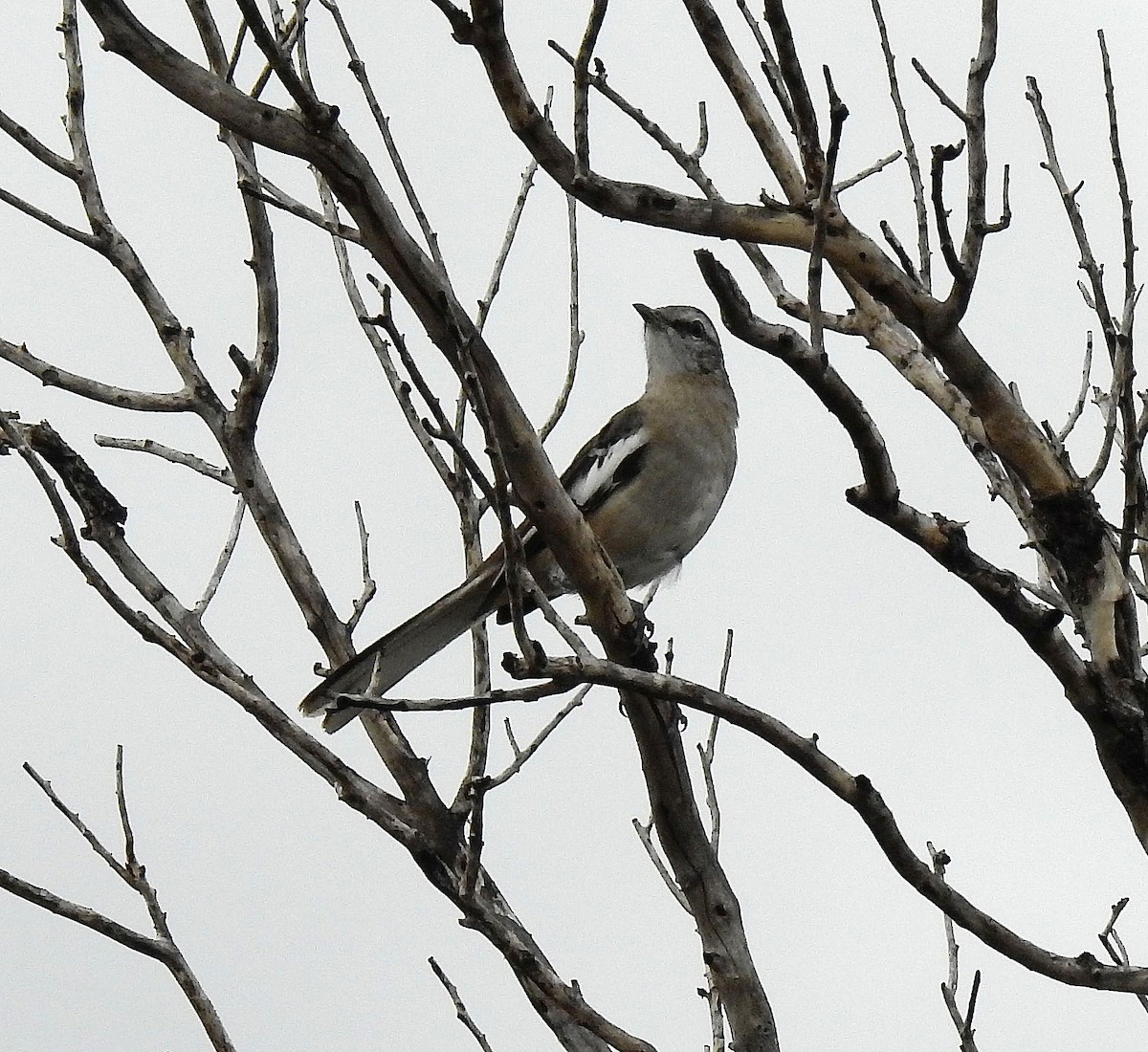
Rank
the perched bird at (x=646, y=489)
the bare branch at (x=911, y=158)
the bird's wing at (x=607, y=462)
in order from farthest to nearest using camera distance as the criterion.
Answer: the bird's wing at (x=607, y=462) → the perched bird at (x=646, y=489) → the bare branch at (x=911, y=158)

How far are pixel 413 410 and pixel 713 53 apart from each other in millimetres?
1526

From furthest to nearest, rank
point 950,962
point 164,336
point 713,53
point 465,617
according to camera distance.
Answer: point 465,617
point 164,336
point 950,962
point 713,53

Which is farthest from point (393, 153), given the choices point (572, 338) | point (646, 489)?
point (646, 489)

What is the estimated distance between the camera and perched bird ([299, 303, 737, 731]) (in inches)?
215

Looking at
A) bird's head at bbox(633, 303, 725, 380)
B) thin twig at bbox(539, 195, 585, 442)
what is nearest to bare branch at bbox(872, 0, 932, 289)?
thin twig at bbox(539, 195, 585, 442)

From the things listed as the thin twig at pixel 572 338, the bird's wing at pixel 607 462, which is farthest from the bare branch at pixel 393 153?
the bird's wing at pixel 607 462

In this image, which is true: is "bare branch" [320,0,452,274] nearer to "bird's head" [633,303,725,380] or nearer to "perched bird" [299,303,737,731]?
"perched bird" [299,303,737,731]

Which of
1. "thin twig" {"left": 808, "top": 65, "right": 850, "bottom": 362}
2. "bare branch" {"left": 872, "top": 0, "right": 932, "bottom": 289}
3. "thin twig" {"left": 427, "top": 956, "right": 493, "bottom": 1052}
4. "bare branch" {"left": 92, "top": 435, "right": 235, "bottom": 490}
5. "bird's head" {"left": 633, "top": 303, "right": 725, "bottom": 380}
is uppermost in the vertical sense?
"bird's head" {"left": 633, "top": 303, "right": 725, "bottom": 380}

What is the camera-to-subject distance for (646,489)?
251 inches

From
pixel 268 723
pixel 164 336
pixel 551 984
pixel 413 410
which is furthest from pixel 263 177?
pixel 551 984

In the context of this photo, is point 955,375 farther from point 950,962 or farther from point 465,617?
point 465,617

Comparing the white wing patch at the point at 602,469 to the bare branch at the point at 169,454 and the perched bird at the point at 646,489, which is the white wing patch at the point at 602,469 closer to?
the perched bird at the point at 646,489

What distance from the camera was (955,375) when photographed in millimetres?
3449

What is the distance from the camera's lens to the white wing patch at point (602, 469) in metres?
6.46
